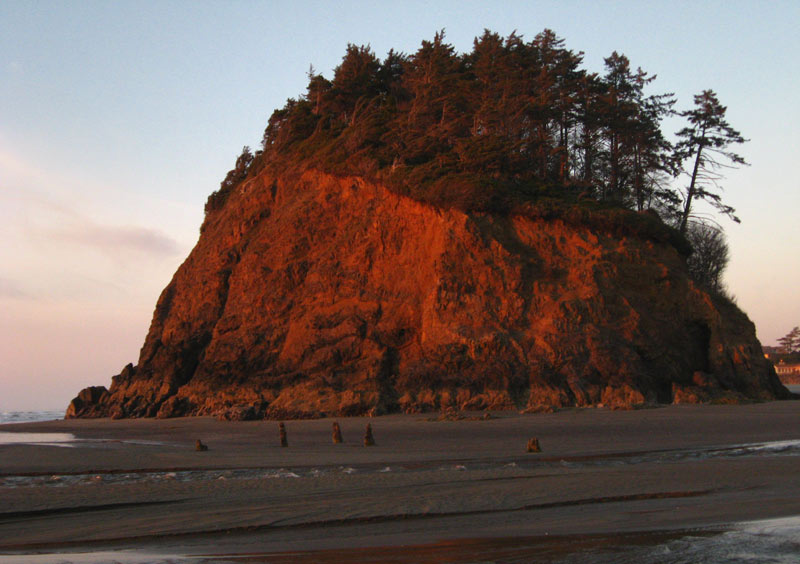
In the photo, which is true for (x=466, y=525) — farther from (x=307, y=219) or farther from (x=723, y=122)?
(x=723, y=122)

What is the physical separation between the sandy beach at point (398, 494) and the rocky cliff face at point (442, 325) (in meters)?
8.22

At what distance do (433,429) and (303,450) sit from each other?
5121 millimetres

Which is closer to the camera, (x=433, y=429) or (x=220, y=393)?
(x=433, y=429)

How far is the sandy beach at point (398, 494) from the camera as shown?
7457 mm

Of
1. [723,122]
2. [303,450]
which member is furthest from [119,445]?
[723,122]

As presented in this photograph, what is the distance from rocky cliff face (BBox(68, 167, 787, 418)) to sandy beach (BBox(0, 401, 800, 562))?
27.0 feet

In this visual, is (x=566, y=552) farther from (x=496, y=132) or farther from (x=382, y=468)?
(x=496, y=132)

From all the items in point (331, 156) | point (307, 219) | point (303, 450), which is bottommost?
point (303, 450)

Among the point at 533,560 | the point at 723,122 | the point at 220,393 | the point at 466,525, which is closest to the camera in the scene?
the point at 533,560

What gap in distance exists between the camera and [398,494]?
10422 mm

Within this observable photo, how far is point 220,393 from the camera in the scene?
115 feet

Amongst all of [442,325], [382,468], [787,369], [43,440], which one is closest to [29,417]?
[43,440]

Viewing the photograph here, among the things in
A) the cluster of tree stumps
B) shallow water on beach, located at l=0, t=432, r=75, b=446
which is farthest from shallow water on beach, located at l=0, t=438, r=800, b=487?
shallow water on beach, located at l=0, t=432, r=75, b=446

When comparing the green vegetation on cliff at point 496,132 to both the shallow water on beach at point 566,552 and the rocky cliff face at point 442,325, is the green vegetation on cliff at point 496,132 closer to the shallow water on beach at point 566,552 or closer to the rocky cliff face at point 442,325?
the rocky cliff face at point 442,325
